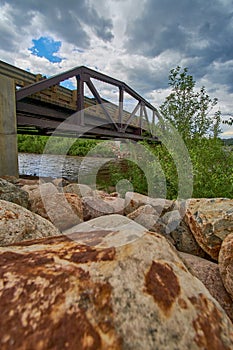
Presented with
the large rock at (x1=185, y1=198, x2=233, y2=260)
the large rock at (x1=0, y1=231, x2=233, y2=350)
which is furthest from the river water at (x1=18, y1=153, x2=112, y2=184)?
the large rock at (x1=0, y1=231, x2=233, y2=350)

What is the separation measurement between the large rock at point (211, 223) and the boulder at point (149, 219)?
48 centimetres

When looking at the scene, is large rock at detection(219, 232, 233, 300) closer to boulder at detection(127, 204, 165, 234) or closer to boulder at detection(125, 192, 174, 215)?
boulder at detection(127, 204, 165, 234)

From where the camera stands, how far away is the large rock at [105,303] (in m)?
0.77

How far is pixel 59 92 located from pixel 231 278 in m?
8.25

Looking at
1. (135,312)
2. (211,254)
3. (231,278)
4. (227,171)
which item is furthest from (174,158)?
(135,312)

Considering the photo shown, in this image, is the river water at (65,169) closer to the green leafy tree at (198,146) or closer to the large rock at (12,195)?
the green leafy tree at (198,146)

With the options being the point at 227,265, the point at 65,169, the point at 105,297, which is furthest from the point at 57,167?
the point at 105,297

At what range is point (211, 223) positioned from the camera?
97.4 inches

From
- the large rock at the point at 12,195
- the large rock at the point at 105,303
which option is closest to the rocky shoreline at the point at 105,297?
the large rock at the point at 105,303

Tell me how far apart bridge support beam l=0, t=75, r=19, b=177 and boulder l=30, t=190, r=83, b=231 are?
299 cm

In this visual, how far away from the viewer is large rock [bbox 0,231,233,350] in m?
0.77

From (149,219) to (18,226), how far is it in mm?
2046

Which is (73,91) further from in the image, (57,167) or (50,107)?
(57,167)

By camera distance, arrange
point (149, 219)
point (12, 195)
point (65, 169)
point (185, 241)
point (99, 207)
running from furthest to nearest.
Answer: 1. point (65, 169)
2. point (99, 207)
3. point (149, 219)
4. point (12, 195)
5. point (185, 241)
